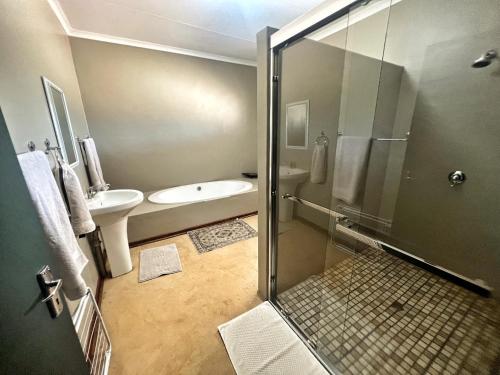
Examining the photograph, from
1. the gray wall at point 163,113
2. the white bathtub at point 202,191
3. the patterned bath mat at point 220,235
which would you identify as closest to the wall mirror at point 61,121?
the gray wall at point 163,113

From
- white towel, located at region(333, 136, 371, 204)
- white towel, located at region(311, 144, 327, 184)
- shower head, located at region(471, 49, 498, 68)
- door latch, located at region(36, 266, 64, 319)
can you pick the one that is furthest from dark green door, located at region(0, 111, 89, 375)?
shower head, located at region(471, 49, 498, 68)

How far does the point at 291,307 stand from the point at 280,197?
920 millimetres

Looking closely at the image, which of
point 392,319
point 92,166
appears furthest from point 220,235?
point 392,319

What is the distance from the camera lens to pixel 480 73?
4.64 feet

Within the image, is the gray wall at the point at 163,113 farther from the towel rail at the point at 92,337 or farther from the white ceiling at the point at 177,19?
the towel rail at the point at 92,337

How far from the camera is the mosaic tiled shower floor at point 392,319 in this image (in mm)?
1206

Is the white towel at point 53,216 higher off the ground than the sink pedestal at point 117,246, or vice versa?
the white towel at point 53,216

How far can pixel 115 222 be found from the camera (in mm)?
1879

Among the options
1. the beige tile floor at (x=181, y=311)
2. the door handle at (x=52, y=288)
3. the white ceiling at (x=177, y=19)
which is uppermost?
the white ceiling at (x=177, y=19)

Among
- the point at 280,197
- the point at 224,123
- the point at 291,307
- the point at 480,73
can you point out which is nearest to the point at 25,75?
the point at 280,197

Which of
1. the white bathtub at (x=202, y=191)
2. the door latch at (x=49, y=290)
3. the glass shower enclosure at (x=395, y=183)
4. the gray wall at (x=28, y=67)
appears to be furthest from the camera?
the white bathtub at (x=202, y=191)

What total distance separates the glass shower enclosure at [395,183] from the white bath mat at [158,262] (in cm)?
120

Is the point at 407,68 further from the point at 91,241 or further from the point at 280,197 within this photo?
the point at 91,241

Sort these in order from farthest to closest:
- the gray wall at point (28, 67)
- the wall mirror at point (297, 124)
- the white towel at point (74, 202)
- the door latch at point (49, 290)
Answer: the wall mirror at point (297, 124) → the white towel at point (74, 202) → the gray wall at point (28, 67) → the door latch at point (49, 290)
